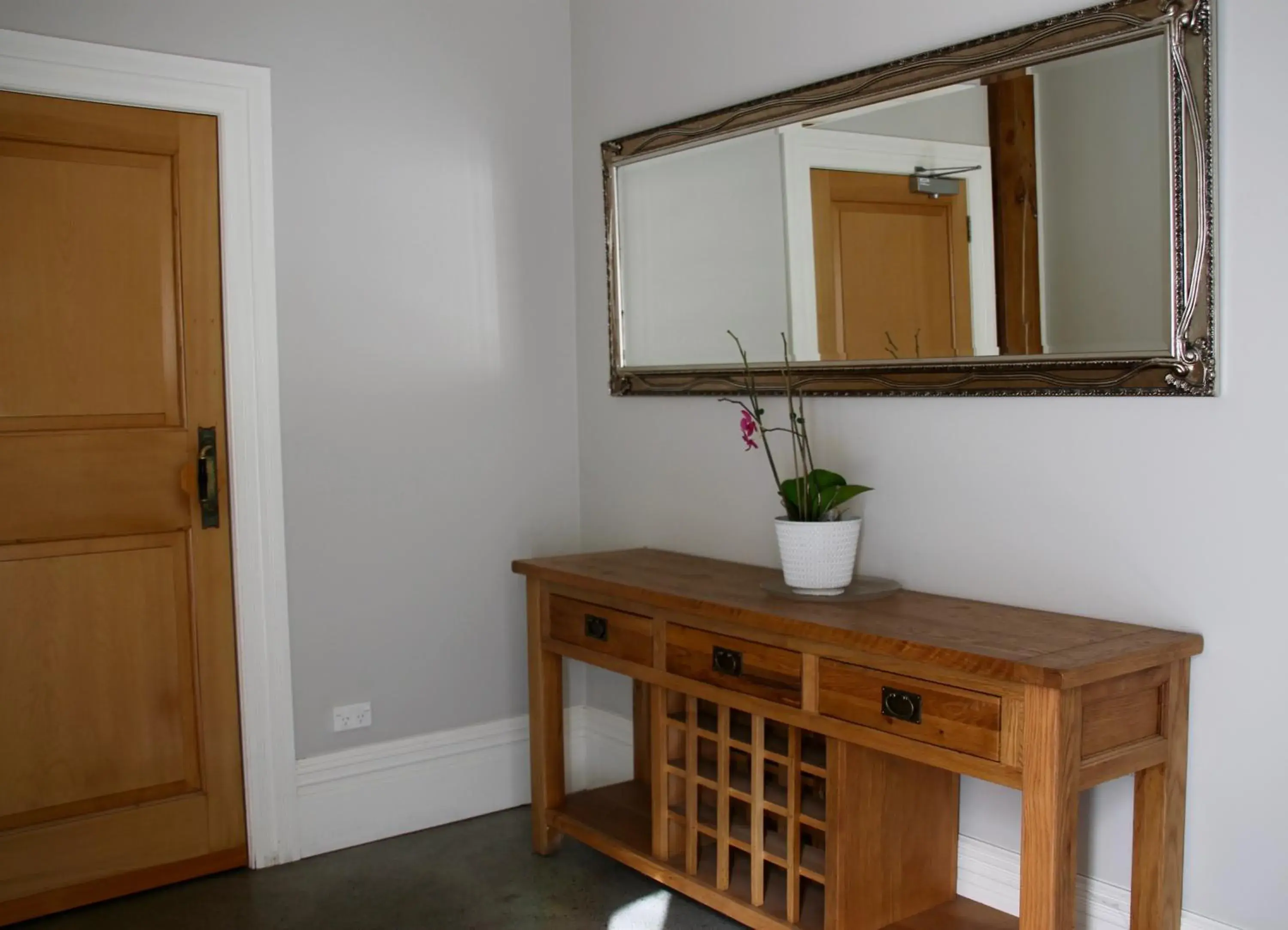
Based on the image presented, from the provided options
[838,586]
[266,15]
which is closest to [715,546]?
[838,586]

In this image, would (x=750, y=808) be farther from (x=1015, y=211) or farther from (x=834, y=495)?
(x=1015, y=211)

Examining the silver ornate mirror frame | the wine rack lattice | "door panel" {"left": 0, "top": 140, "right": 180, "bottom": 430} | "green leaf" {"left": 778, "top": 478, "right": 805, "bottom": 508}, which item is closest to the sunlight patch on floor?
the wine rack lattice

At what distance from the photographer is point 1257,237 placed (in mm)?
1999

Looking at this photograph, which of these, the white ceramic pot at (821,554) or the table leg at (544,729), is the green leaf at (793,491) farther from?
the table leg at (544,729)

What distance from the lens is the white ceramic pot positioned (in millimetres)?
2510

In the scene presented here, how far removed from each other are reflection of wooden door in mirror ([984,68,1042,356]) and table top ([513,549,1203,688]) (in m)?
0.54

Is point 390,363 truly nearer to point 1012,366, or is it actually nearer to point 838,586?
point 838,586

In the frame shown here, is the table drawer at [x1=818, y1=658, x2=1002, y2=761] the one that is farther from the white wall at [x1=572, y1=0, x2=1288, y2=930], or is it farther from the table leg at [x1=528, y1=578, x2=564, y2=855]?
the table leg at [x1=528, y1=578, x2=564, y2=855]

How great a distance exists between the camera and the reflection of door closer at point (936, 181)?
8.03 feet

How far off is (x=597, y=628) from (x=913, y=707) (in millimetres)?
1014

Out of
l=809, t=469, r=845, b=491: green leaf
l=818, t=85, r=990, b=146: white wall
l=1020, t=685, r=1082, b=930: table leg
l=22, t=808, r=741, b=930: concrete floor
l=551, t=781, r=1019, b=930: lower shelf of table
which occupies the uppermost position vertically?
l=818, t=85, r=990, b=146: white wall

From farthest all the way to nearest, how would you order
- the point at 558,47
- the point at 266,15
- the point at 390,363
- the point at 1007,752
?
the point at 558,47 → the point at 390,363 → the point at 266,15 → the point at 1007,752

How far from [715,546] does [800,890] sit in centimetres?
97

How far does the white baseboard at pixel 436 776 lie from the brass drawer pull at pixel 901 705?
149cm
